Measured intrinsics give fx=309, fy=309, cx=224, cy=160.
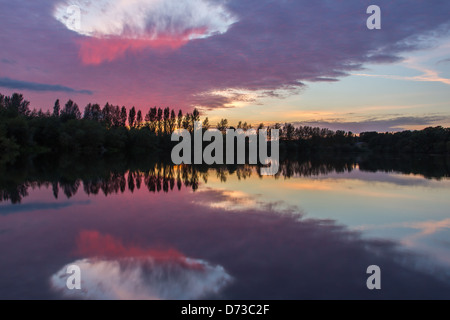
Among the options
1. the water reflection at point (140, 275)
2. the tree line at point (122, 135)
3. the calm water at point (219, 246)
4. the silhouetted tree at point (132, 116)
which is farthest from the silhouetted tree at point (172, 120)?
the water reflection at point (140, 275)

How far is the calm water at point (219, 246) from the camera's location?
4512 mm

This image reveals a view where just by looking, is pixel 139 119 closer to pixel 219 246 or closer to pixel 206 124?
pixel 206 124

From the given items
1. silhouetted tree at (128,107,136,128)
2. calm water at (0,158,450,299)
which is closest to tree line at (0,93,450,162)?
silhouetted tree at (128,107,136,128)

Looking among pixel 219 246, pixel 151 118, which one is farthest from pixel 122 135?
pixel 219 246

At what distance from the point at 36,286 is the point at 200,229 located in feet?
12.3

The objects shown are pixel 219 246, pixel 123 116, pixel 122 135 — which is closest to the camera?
pixel 219 246

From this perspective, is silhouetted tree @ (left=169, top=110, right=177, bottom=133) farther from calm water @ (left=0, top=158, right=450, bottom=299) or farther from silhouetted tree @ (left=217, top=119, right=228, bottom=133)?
calm water @ (left=0, top=158, right=450, bottom=299)

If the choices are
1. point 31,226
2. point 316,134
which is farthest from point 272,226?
point 316,134

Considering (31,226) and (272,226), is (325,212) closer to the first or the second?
(272,226)

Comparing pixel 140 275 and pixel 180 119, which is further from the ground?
pixel 180 119

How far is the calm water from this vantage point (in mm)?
4512

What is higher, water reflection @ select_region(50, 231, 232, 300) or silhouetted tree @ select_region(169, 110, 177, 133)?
silhouetted tree @ select_region(169, 110, 177, 133)

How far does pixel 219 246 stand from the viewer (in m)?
6.28
